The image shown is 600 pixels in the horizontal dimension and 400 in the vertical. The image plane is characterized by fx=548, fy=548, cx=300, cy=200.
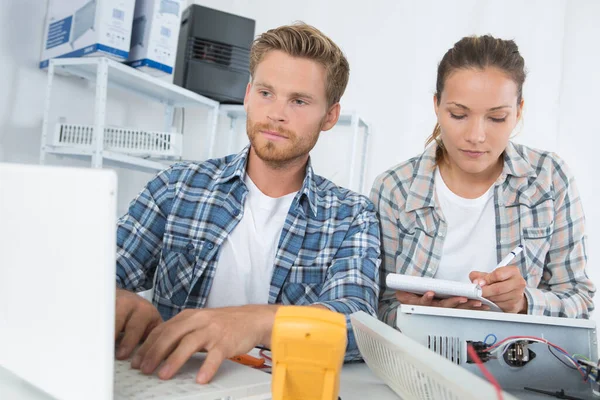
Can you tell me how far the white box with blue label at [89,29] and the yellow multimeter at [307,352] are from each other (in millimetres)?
1935

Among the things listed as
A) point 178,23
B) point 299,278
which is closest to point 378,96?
point 178,23

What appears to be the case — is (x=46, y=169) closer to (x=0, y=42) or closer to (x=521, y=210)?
(x=521, y=210)

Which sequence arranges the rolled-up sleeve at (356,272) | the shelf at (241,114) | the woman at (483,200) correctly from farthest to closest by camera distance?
1. the shelf at (241,114)
2. the woman at (483,200)
3. the rolled-up sleeve at (356,272)

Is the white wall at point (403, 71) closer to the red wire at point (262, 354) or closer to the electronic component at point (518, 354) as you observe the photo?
the red wire at point (262, 354)

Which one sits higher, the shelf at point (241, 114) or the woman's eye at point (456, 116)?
the shelf at point (241, 114)

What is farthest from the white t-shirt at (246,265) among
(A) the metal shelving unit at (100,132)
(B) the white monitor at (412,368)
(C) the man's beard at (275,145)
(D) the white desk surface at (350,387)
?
(A) the metal shelving unit at (100,132)

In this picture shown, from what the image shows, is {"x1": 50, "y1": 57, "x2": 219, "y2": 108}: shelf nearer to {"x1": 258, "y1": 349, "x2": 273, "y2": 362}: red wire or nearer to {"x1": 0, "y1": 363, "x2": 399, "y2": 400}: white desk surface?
{"x1": 258, "y1": 349, "x2": 273, "y2": 362}: red wire

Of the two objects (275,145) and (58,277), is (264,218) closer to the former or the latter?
(275,145)

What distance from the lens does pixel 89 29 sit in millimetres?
2127

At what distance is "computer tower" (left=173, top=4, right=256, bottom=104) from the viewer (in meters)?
2.50

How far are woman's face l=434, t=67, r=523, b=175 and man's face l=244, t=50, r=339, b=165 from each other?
305 mm

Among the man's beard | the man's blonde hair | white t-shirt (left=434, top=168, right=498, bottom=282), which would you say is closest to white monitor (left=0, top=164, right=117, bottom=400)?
the man's beard

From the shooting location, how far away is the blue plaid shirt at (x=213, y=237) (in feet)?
3.87

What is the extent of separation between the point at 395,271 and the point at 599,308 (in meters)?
→ 1.92
